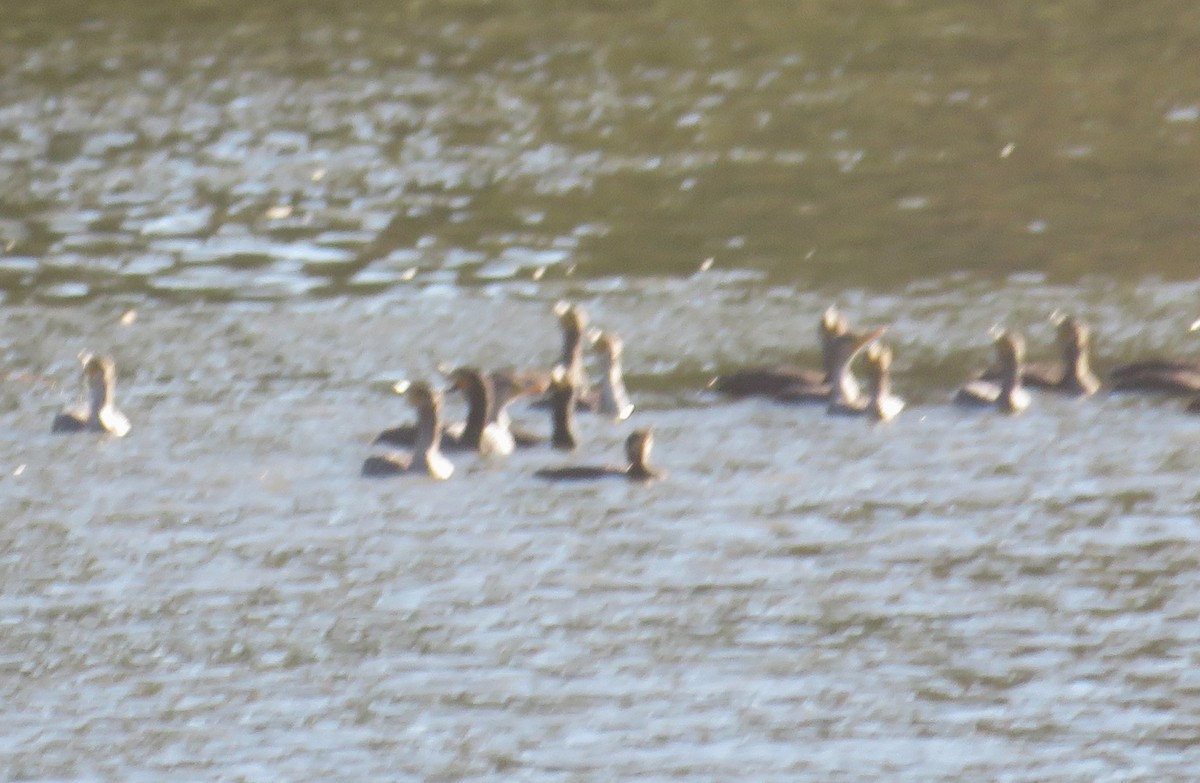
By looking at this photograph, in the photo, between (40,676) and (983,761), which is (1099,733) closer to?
(983,761)

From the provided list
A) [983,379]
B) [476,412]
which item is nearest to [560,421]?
[476,412]

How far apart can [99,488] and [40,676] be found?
428cm

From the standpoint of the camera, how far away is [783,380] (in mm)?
22062

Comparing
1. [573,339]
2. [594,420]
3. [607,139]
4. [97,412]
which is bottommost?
[607,139]

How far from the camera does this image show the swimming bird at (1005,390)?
21.5 m

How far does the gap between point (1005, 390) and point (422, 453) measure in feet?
14.1

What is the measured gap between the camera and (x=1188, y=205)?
2978 cm

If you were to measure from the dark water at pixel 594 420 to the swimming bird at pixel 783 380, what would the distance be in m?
0.48

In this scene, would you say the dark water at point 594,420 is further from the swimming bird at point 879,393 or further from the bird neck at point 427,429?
the bird neck at point 427,429

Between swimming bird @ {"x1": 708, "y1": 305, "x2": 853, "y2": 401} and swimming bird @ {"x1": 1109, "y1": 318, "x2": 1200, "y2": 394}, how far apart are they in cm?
208

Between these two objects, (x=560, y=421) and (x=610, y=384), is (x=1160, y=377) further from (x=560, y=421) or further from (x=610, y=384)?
(x=560, y=421)

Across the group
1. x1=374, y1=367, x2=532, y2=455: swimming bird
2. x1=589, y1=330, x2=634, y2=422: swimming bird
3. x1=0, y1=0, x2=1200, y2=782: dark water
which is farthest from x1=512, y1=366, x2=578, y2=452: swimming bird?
x1=589, y1=330, x2=634, y2=422: swimming bird

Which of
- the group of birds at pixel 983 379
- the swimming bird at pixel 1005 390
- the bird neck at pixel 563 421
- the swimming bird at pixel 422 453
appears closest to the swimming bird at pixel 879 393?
the group of birds at pixel 983 379

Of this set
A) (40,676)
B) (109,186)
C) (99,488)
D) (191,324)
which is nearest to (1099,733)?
(40,676)
